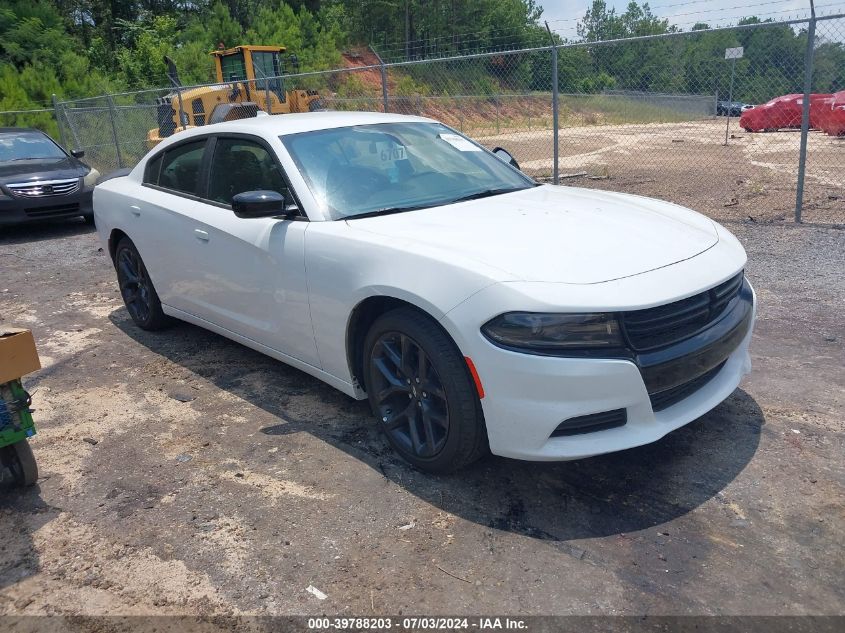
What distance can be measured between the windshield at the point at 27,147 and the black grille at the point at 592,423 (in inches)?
417

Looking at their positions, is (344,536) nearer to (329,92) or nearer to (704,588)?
(704,588)

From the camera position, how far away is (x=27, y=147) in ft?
36.7

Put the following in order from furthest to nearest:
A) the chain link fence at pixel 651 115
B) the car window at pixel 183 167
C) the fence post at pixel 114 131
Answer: the fence post at pixel 114 131 → the chain link fence at pixel 651 115 → the car window at pixel 183 167

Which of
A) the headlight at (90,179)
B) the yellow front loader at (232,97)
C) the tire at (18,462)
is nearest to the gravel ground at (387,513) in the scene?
the tire at (18,462)

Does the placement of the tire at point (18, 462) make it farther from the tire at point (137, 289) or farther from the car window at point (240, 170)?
the tire at point (137, 289)

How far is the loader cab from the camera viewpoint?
18.0m

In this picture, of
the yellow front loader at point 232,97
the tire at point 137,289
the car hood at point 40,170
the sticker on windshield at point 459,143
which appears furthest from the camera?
the yellow front loader at point 232,97

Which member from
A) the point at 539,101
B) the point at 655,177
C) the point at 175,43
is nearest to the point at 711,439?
the point at 655,177

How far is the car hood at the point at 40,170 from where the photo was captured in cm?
1014

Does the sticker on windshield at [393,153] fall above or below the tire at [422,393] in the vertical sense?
above

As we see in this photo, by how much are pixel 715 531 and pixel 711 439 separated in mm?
770

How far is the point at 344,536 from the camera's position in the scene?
9.55ft

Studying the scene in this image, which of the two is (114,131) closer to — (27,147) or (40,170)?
(27,147)

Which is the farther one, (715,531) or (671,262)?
(671,262)
